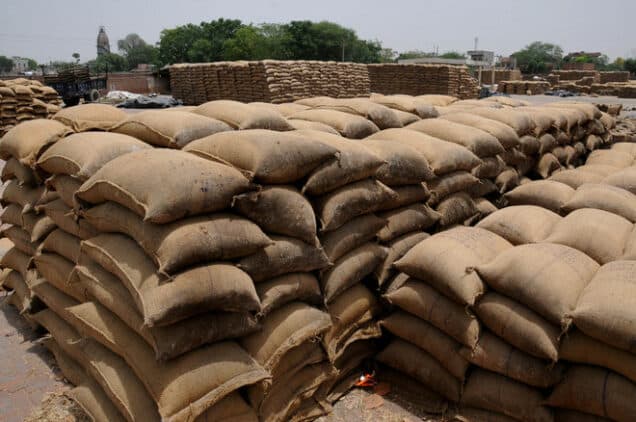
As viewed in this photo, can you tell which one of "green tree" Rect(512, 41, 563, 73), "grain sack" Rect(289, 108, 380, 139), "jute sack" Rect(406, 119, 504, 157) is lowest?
"jute sack" Rect(406, 119, 504, 157)

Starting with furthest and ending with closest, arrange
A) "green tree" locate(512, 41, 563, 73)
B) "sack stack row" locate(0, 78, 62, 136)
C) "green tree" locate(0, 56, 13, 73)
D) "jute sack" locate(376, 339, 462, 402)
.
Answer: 1. "green tree" locate(0, 56, 13, 73)
2. "green tree" locate(512, 41, 563, 73)
3. "sack stack row" locate(0, 78, 62, 136)
4. "jute sack" locate(376, 339, 462, 402)

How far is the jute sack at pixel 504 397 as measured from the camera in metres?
2.70

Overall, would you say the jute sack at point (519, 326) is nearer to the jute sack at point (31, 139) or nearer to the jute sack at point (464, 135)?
the jute sack at point (464, 135)

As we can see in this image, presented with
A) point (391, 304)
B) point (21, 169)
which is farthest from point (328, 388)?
point (21, 169)

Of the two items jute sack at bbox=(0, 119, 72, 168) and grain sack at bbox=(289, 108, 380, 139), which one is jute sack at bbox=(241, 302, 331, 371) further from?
jute sack at bbox=(0, 119, 72, 168)

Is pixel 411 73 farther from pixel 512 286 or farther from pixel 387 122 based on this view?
pixel 512 286

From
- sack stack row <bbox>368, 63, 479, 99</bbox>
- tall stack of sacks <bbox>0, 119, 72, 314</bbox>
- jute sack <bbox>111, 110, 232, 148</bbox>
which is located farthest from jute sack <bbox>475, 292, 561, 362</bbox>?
sack stack row <bbox>368, 63, 479, 99</bbox>

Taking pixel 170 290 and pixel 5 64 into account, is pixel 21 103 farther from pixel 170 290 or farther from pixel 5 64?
pixel 5 64

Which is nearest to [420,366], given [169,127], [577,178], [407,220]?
[407,220]

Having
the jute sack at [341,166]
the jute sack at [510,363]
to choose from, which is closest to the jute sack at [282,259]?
the jute sack at [341,166]

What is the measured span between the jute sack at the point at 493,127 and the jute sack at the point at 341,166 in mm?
1976

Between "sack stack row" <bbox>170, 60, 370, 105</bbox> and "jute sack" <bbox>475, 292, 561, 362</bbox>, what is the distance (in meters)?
9.93

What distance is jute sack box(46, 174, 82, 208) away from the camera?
10.3 ft

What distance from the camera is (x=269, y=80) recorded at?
12.0 meters
